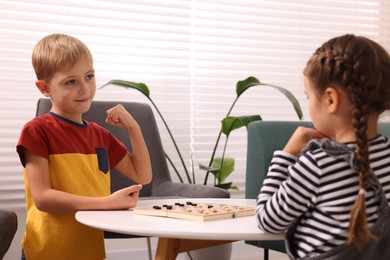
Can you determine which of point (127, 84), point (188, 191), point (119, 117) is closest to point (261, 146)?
point (188, 191)

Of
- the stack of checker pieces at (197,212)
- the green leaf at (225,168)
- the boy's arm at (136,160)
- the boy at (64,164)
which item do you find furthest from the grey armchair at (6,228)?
the green leaf at (225,168)

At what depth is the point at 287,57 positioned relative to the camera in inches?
163

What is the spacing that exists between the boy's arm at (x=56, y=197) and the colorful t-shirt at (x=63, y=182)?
0.03m

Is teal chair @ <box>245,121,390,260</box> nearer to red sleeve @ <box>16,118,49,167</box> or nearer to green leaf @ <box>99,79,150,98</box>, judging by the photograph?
green leaf @ <box>99,79,150,98</box>

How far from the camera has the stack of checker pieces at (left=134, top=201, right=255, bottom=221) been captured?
1.58m

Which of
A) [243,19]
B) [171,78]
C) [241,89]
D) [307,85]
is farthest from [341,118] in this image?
[243,19]

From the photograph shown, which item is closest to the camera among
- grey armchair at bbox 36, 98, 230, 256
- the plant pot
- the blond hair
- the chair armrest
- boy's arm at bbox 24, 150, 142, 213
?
boy's arm at bbox 24, 150, 142, 213

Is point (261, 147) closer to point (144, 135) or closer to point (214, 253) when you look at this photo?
point (144, 135)

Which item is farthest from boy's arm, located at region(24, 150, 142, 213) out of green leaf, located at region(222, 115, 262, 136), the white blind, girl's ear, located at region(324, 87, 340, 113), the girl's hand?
the white blind

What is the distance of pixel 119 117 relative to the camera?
208cm

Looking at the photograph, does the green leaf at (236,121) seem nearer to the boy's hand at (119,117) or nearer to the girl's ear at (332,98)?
the boy's hand at (119,117)

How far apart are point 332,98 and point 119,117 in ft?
2.98

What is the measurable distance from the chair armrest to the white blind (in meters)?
0.78

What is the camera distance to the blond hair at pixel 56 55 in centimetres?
192
